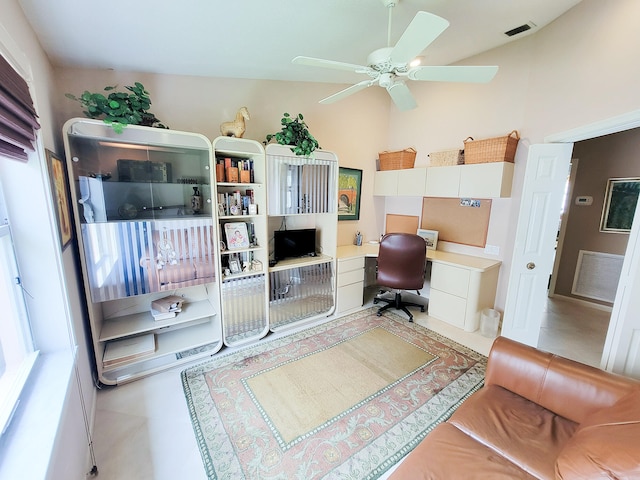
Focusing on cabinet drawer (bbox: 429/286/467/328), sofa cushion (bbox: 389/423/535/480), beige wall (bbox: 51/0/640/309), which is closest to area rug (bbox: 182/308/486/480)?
cabinet drawer (bbox: 429/286/467/328)

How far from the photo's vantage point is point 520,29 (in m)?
2.31

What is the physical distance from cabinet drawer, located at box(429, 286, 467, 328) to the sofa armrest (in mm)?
1408

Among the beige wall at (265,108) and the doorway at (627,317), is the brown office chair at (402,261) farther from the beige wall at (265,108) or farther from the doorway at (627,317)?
the doorway at (627,317)

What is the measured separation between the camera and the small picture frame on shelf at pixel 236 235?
96.5 inches

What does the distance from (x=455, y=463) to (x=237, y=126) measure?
8.66ft

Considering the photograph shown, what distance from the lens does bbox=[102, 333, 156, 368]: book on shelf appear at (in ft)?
6.64

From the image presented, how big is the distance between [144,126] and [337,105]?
226 centimetres

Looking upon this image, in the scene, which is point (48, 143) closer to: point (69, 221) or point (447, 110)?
point (69, 221)

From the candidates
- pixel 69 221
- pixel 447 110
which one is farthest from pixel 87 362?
pixel 447 110

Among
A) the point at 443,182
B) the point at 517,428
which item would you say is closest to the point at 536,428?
the point at 517,428

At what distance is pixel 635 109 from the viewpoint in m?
1.61

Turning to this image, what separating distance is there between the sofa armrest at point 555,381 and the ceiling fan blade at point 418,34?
1697 millimetres

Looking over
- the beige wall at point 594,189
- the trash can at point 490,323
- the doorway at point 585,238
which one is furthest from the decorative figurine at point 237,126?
the beige wall at point 594,189

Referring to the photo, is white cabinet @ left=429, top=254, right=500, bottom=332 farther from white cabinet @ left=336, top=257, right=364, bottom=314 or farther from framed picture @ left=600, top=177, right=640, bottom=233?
framed picture @ left=600, top=177, right=640, bottom=233
